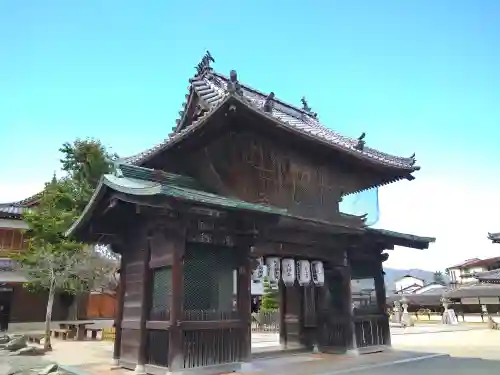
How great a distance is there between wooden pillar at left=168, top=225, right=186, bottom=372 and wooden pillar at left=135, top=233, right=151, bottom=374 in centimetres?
114

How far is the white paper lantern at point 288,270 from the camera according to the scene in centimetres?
1273

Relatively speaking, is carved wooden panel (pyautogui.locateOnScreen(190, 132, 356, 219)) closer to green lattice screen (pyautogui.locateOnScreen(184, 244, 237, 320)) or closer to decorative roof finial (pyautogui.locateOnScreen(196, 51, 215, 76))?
green lattice screen (pyautogui.locateOnScreen(184, 244, 237, 320))

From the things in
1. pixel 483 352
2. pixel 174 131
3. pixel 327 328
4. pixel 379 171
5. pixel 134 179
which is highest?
pixel 174 131

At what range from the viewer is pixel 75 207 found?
80.4 feet

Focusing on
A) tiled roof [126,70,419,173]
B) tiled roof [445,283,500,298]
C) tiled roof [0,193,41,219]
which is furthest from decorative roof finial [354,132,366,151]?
tiled roof [445,283,500,298]

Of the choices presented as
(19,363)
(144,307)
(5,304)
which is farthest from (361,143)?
(5,304)

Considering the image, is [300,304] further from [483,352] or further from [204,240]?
[483,352]

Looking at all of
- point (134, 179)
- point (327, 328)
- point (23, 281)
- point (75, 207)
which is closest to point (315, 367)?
point (327, 328)

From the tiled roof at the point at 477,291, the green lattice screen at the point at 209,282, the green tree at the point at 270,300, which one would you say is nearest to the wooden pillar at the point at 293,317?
the green lattice screen at the point at 209,282

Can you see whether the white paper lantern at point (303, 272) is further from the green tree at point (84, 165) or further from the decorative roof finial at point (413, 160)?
the green tree at point (84, 165)

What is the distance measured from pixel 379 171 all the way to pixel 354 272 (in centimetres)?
363

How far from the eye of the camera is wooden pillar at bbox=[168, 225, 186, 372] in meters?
9.35

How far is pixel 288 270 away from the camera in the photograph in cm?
1276

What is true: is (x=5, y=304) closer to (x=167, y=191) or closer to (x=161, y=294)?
(x=161, y=294)
